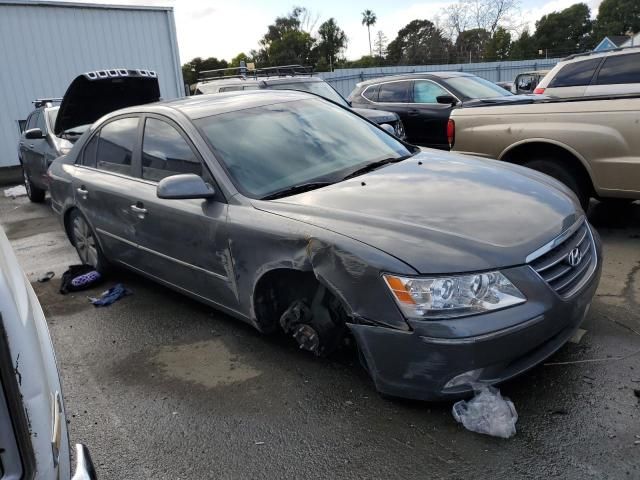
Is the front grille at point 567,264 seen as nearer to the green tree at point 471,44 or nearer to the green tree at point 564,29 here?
the green tree at point 471,44

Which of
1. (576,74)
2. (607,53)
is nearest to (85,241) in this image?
(576,74)

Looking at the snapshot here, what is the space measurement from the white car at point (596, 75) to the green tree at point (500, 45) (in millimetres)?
41198

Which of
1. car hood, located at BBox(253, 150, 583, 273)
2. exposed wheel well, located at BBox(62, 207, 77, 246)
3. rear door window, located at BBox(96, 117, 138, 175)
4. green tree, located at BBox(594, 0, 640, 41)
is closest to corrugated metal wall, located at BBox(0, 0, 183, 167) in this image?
exposed wheel well, located at BBox(62, 207, 77, 246)

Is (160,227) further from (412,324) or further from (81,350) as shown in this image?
(412,324)

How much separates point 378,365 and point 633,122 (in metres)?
3.51

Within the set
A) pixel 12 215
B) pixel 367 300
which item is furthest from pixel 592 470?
pixel 12 215

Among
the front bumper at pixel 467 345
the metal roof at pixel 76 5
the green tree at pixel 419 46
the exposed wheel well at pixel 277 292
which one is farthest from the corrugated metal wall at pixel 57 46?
Answer: the green tree at pixel 419 46

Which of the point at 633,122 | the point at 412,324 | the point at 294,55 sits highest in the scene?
the point at 294,55

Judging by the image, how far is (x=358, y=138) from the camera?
156 inches

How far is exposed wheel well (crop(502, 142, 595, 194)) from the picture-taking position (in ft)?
16.7

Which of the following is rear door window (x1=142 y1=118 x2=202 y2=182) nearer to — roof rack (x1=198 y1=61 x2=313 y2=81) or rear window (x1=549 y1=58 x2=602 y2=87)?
rear window (x1=549 y1=58 x2=602 y2=87)

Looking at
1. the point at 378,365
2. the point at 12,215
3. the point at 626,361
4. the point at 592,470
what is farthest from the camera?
the point at 12,215

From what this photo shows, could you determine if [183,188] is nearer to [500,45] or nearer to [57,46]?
[57,46]

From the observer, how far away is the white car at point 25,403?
1327mm
